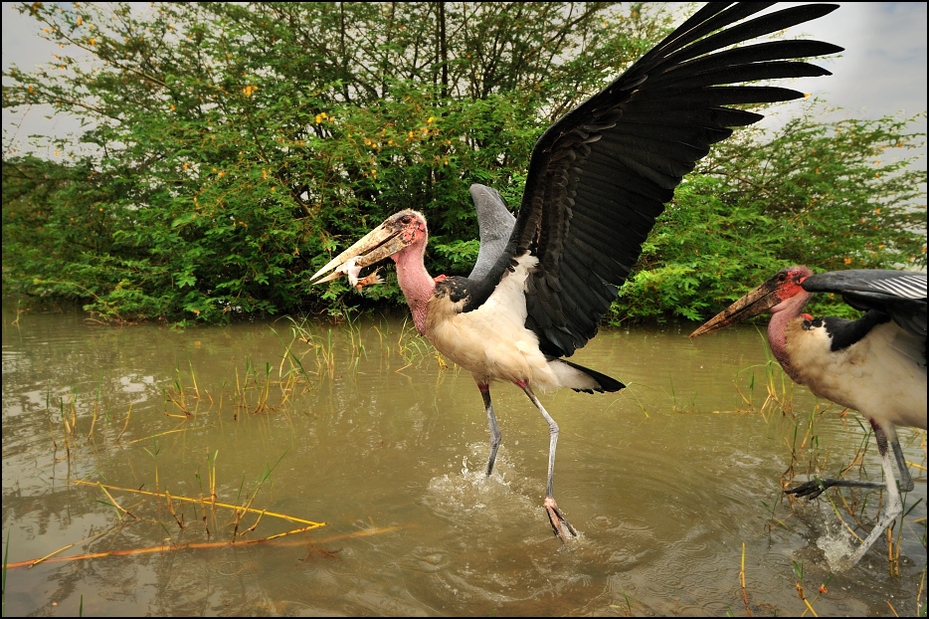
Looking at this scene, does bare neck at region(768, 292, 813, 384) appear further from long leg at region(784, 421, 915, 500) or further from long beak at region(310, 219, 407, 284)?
long beak at region(310, 219, 407, 284)

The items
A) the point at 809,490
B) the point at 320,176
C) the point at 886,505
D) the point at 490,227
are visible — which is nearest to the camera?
the point at 886,505

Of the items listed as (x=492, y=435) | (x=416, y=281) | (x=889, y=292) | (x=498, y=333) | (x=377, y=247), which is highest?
(x=889, y=292)

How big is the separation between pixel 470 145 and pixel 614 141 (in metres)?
6.79

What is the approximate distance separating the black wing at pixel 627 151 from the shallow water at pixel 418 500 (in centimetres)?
94

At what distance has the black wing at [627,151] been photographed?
6.61 ft

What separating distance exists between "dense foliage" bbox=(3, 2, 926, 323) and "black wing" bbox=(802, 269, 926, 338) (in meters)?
5.05

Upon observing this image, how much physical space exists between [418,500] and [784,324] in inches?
76.2

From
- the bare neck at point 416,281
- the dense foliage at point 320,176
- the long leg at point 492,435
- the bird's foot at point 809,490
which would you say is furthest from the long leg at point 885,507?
the dense foliage at point 320,176

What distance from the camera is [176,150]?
8180 mm

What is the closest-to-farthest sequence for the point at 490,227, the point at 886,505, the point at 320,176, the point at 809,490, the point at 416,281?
the point at 886,505
the point at 809,490
the point at 416,281
the point at 490,227
the point at 320,176

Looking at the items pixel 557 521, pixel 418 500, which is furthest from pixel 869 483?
pixel 418 500

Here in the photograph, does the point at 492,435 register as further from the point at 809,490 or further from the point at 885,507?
the point at 885,507

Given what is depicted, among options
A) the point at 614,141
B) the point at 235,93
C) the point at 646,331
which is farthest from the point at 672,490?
the point at 235,93

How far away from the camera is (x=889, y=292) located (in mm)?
1936
